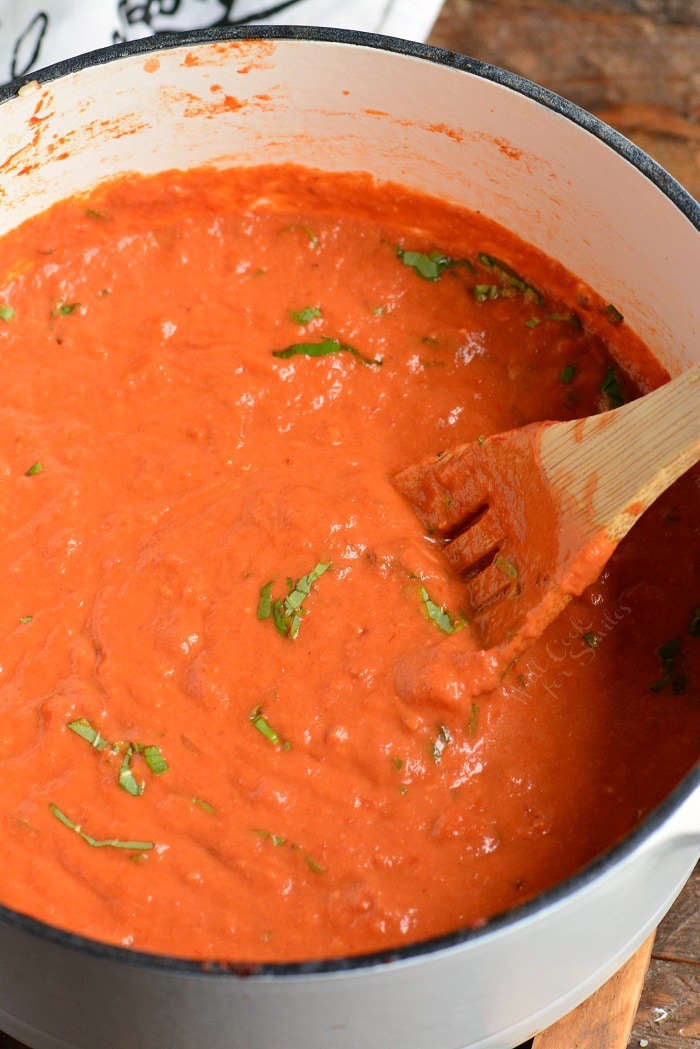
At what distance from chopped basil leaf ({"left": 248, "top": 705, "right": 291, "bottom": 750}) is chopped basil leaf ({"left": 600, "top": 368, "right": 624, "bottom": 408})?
899 mm

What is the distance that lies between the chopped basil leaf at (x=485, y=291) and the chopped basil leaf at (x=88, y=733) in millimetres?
1108

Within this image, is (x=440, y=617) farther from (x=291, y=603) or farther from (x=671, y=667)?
(x=671, y=667)

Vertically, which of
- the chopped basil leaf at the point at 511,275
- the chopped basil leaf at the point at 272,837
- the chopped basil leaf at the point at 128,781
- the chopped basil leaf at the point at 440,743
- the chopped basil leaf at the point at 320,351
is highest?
the chopped basil leaf at the point at 320,351

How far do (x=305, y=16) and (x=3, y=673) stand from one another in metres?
1.85

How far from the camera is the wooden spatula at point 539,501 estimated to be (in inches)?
69.0

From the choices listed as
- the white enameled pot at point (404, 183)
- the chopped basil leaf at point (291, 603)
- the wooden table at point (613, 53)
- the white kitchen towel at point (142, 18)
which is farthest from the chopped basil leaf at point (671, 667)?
the white kitchen towel at point (142, 18)

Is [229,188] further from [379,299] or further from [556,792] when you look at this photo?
[556,792]

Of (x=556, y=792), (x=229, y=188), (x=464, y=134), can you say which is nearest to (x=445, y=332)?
(x=464, y=134)

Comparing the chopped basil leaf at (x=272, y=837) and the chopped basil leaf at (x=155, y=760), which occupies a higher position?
the chopped basil leaf at (x=155, y=760)

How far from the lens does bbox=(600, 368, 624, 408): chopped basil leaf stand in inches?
89.9

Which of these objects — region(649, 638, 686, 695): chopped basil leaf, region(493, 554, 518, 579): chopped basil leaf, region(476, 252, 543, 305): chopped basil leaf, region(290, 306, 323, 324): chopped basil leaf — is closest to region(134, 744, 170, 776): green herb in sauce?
region(493, 554, 518, 579): chopped basil leaf

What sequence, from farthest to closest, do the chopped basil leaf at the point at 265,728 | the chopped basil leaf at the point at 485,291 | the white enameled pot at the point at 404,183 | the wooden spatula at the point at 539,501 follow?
the chopped basil leaf at the point at 485,291, the chopped basil leaf at the point at 265,728, the wooden spatula at the point at 539,501, the white enameled pot at the point at 404,183

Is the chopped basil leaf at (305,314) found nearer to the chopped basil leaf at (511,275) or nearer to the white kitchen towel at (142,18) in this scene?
the chopped basil leaf at (511,275)

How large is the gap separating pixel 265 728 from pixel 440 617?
1.09 feet
